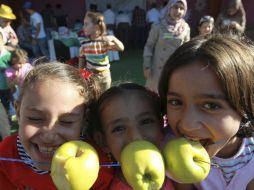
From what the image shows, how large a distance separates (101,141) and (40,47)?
26.1 ft

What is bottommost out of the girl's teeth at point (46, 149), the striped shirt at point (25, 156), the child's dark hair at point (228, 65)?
the striped shirt at point (25, 156)

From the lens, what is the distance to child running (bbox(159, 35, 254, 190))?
1.25 metres

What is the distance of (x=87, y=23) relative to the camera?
210 inches

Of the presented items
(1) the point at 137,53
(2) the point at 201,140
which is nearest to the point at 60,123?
(2) the point at 201,140

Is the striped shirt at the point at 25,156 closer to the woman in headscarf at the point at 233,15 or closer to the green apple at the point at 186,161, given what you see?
the green apple at the point at 186,161

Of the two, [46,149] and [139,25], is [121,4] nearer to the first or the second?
[139,25]

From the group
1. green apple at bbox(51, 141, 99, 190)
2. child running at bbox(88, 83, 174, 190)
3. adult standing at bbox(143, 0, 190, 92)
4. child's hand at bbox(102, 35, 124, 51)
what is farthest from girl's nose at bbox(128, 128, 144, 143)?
child's hand at bbox(102, 35, 124, 51)

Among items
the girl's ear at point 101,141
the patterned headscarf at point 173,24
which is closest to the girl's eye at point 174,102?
the girl's ear at point 101,141

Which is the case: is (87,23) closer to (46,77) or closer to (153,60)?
(153,60)

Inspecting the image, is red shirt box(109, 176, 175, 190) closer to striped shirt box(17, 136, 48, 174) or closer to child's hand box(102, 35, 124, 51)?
striped shirt box(17, 136, 48, 174)

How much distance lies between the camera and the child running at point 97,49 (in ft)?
16.5

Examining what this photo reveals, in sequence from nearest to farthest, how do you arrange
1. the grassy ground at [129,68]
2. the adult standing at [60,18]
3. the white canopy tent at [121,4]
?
the grassy ground at [129,68], the adult standing at [60,18], the white canopy tent at [121,4]

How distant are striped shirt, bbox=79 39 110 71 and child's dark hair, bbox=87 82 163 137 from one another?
11.5ft

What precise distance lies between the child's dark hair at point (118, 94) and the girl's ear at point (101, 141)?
18 millimetres
